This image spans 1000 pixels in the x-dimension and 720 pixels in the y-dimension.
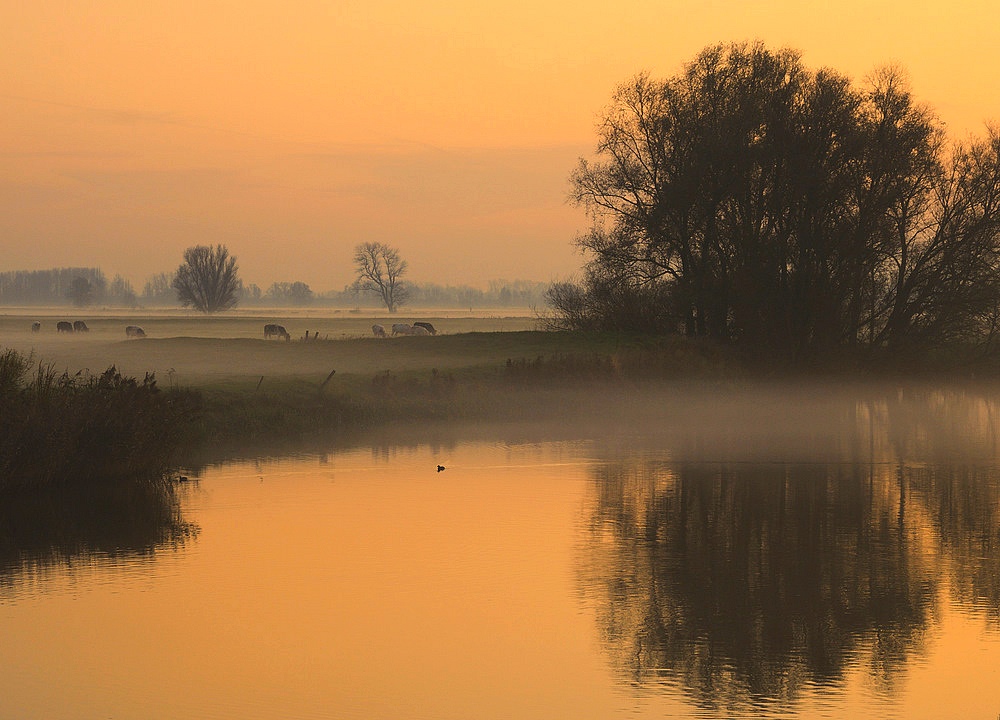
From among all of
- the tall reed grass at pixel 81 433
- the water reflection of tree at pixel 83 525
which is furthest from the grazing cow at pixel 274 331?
the water reflection of tree at pixel 83 525

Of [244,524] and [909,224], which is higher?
[909,224]

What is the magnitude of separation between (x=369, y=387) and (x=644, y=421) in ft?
28.8

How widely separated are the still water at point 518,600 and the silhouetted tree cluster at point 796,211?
27.5 metres

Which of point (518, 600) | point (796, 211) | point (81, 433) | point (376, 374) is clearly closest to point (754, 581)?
point (518, 600)

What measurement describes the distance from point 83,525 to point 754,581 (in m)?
10.7

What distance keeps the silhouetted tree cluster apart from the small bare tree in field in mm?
128936

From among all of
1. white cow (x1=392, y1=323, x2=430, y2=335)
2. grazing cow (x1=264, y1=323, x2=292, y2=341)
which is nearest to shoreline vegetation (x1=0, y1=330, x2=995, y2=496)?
grazing cow (x1=264, y1=323, x2=292, y2=341)

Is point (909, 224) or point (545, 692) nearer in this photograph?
point (545, 692)

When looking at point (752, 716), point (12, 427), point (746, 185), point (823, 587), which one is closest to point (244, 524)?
point (12, 427)

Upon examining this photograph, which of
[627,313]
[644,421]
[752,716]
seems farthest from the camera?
[627,313]

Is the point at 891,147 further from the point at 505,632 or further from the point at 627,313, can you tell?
the point at 505,632

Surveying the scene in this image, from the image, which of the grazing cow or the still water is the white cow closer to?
the grazing cow

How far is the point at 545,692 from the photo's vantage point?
11.3 m

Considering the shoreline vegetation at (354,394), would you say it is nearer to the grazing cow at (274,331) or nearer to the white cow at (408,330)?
the grazing cow at (274,331)
